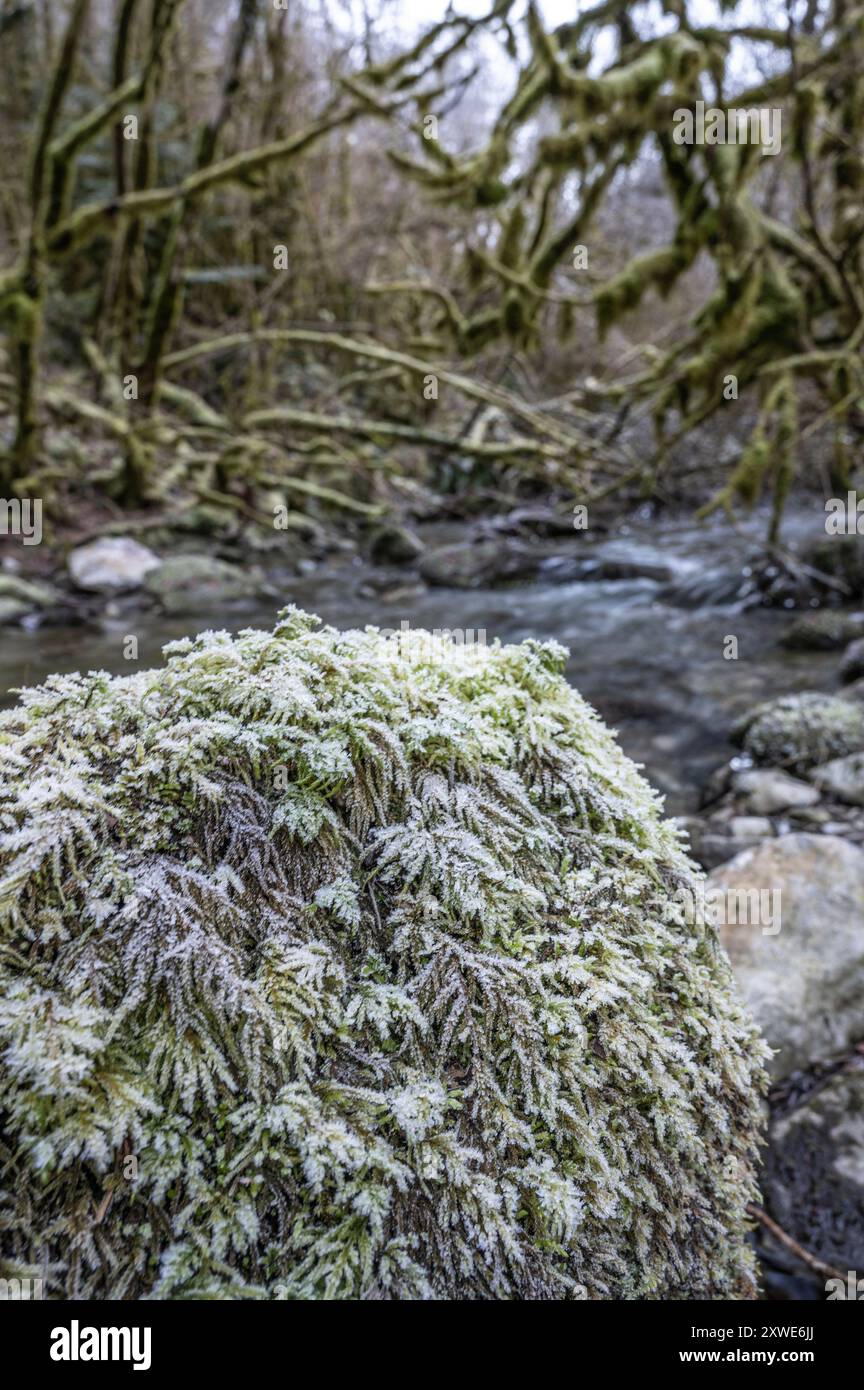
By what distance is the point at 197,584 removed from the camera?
8547mm

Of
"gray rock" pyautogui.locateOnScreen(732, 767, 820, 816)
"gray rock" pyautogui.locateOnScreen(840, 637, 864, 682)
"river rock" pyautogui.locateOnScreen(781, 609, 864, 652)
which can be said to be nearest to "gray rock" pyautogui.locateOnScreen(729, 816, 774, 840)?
"gray rock" pyautogui.locateOnScreen(732, 767, 820, 816)

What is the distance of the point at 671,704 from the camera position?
6.04m

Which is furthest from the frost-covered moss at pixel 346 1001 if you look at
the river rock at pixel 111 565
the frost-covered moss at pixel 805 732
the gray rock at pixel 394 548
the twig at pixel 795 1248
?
the gray rock at pixel 394 548

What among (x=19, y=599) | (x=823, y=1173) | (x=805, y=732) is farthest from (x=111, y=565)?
(x=823, y=1173)

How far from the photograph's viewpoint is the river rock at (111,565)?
845cm

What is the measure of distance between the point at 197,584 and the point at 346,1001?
785cm

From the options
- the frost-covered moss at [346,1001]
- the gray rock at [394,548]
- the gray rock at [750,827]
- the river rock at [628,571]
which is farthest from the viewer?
the gray rock at [394,548]

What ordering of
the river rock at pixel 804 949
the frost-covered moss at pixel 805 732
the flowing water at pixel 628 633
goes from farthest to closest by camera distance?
the flowing water at pixel 628 633, the frost-covered moss at pixel 805 732, the river rock at pixel 804 949

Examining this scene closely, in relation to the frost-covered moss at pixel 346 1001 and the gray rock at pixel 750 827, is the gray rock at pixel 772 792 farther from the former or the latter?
the frost-covered moss at pixel 346 1001

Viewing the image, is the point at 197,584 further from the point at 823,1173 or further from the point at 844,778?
the point at 823,1173

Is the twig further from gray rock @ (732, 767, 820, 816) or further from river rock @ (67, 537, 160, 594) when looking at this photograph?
river rock @ (67, 537, 160, 594)

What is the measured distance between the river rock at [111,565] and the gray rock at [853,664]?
7.01 metres

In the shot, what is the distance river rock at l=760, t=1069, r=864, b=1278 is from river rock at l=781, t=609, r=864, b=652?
17.1 ft
